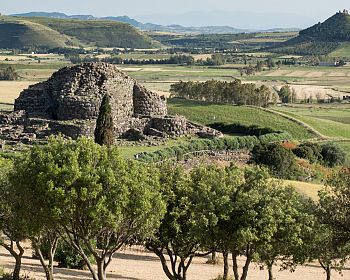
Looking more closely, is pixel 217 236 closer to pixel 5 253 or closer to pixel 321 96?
pixel 5 253

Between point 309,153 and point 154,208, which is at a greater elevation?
point 154,208

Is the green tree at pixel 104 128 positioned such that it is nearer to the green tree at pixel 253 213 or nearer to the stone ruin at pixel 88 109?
the stone ruin at pixel 88 109

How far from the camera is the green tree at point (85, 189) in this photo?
24484 millimetres

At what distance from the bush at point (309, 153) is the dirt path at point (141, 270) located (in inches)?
1256

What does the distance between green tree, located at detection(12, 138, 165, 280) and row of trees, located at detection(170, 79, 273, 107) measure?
90990mm

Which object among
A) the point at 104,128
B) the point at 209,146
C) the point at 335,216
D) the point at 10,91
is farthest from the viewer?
the point at 10,91

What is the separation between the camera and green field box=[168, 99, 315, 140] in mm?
98188

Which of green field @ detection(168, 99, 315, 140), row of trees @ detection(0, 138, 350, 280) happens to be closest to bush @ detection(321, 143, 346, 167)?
green field @ detection(168, 99, 315, 140)

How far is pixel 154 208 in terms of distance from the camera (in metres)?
26.8

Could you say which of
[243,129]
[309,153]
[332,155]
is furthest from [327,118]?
[309,153]

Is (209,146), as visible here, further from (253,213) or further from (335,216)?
(253,213)

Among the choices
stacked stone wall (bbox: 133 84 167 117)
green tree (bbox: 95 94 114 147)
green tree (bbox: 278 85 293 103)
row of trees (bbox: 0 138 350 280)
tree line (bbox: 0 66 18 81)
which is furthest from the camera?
tree line (bbox: 0 66 18 81)

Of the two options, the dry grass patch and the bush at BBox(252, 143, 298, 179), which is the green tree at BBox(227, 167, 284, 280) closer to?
the bush at BBox(252, 143, 298, 179)

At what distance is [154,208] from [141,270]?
47.7 ft
